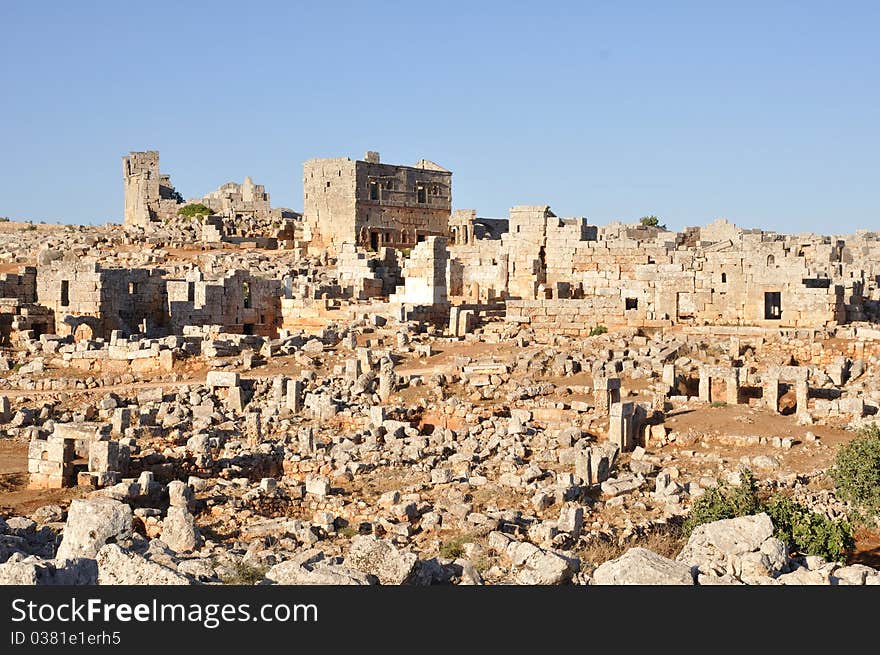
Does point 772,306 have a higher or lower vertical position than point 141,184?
lower

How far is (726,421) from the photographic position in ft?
51.0

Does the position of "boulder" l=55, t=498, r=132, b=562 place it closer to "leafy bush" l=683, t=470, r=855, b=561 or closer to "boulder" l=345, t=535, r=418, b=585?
"boulder" l=345, t=535, r=418, b=585

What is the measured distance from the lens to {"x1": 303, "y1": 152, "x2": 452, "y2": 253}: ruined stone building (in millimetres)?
42531

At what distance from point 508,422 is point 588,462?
106 inches

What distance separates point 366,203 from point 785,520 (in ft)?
111

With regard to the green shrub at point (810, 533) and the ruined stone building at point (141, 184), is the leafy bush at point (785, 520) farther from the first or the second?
the ruined stone building at point (141, 184)

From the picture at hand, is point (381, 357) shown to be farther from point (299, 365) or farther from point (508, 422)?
point (508, 422)

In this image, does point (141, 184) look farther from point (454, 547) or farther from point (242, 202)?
point (454, 547)

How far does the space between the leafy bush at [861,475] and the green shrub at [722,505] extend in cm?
119

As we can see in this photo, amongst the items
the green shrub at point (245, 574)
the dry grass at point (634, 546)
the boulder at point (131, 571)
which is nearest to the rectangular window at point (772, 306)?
the dry grass at point (634, 546)

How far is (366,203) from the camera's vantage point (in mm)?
42906

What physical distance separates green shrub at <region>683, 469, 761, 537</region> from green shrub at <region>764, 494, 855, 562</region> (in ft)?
0.84

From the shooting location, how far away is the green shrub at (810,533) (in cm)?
962

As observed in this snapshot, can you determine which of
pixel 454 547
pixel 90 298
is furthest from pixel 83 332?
pixel 454 547
